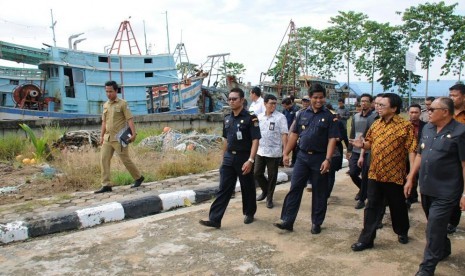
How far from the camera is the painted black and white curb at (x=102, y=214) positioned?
14.4 feet

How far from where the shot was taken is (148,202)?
5.45m

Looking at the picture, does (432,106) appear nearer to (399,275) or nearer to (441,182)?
(441,182)

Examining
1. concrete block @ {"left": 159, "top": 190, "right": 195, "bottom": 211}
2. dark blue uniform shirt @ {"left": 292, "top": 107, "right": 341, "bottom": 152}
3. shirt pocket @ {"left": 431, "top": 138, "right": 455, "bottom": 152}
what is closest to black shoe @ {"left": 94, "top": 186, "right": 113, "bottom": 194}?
concrete block @ {"left": 159, "top": 190, "right": 195, "bottom": 211}

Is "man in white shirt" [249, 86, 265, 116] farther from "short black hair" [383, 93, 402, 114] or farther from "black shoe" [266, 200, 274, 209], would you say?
"short black hair" [383, 93, 402, 114]

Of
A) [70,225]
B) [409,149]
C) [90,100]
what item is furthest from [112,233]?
[90,100]

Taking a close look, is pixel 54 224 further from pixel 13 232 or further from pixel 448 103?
pixel 448 103

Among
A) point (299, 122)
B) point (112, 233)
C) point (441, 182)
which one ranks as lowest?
point (112, 233)

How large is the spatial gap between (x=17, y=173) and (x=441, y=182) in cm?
717

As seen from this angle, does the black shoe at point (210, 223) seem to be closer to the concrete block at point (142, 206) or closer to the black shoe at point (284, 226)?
the black shoe at point (284, 226)

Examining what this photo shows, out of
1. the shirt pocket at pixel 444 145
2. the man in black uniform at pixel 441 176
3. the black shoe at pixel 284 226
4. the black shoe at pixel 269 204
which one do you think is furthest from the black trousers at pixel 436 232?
the black shoe at pixel 269 204

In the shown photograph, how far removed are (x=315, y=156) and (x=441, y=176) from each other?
4.47 feet

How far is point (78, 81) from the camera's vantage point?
19.9m

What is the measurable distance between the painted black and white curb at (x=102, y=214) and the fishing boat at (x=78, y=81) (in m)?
14.6

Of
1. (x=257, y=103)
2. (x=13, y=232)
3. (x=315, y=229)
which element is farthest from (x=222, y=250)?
(x=257, y=103)
